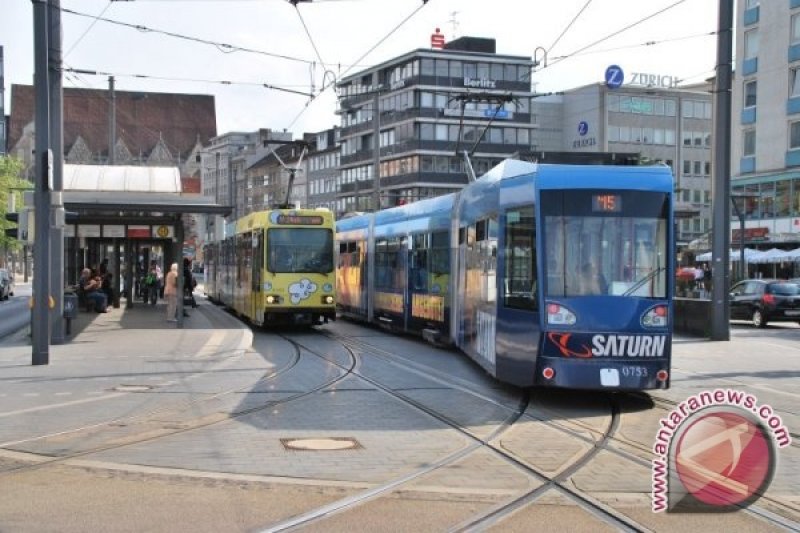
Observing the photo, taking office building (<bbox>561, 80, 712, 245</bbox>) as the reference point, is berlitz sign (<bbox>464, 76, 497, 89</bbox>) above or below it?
above

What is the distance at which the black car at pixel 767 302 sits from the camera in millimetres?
30266

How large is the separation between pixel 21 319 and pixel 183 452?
24.8m

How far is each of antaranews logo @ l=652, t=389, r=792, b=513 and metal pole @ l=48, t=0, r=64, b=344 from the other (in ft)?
47.0

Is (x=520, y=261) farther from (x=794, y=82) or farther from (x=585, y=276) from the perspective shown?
(x=794, y=82)

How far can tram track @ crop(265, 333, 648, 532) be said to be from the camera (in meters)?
6.34

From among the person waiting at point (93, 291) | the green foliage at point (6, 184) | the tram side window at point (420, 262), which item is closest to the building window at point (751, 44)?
the person waiting at point (93, 291)

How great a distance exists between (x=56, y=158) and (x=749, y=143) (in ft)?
161

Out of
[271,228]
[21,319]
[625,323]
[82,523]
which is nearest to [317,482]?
[82,523]

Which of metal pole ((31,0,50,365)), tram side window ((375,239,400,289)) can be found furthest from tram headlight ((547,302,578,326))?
tram side window ((375,239,400,289))

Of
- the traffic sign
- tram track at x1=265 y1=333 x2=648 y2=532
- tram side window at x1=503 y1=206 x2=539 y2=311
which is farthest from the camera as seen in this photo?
the traffic sign

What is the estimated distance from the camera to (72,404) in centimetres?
1184

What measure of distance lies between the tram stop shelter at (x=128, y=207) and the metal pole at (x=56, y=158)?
240 centimetres

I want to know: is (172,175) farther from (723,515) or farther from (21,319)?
(723,515)

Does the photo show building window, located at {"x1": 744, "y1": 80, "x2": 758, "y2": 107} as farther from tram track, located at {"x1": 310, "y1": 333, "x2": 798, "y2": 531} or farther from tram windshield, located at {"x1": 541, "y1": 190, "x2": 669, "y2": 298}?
tram windshield, located at {"x1": 541, "y1": 190, "x2": 669, "y2": 298}
